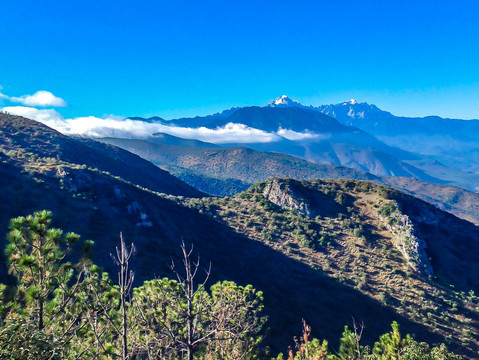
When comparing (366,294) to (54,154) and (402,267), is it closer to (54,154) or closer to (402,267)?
(402,267)

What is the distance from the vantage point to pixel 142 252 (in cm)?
3578

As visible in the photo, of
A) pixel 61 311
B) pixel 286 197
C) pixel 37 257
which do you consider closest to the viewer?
pixel 37 257

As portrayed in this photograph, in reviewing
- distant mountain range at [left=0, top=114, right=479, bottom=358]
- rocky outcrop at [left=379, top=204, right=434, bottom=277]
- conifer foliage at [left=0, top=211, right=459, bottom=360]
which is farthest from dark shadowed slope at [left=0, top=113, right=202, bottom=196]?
rocky outcrop at [left=379, top=204, right=434, bottom=277]

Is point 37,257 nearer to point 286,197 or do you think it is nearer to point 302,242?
point 302,242

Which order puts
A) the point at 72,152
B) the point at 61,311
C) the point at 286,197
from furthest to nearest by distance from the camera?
the point at 72,152 < the point at 286,197 < the point at 61,311

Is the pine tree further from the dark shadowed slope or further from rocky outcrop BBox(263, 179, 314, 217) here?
the dark shadowed slope

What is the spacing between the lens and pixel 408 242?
1700 inches

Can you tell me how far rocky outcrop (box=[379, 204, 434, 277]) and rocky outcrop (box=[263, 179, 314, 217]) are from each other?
14541 millimetres

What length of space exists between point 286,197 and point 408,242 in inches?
936

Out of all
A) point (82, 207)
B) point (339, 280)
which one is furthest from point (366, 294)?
point (82, 207)

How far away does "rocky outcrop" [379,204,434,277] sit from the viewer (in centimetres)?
4041

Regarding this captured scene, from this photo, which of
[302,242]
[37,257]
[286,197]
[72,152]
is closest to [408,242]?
[302,242]

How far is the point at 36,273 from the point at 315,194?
191 ft

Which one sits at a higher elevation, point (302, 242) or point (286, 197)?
point (286, 197)
